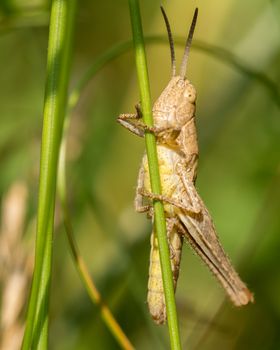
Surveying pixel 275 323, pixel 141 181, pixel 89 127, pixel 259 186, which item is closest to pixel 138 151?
pixel 89 127

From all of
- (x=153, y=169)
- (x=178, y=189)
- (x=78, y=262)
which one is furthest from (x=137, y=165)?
(x=153, y=169)

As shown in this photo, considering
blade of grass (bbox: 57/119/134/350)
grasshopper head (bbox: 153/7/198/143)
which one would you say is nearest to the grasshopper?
grasshopper head (bbox: 153/7/198/143)

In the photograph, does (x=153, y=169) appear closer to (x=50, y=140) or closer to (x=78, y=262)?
(x=50, y=140)

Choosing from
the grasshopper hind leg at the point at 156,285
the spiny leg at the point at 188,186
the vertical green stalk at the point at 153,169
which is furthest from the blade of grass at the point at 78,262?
the vertical green stalk at the point at 153,169

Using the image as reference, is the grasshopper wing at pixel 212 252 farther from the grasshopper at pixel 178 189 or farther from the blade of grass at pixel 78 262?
the blade of grass at pixel 78 262

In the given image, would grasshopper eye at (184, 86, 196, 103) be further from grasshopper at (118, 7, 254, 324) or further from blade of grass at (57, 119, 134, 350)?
blade of grass at (57, 119, 134, 350)

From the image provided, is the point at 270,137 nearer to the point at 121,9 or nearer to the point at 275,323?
the point at 275,323

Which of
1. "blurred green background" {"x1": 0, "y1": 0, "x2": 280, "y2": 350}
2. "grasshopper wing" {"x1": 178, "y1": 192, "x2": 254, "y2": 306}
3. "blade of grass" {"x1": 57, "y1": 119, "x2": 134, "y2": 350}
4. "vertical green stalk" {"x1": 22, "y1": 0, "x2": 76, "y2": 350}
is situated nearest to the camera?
"vertical green stalk" {"x1": 22, "y1": 0, "x2": 76, "y2": 350}
